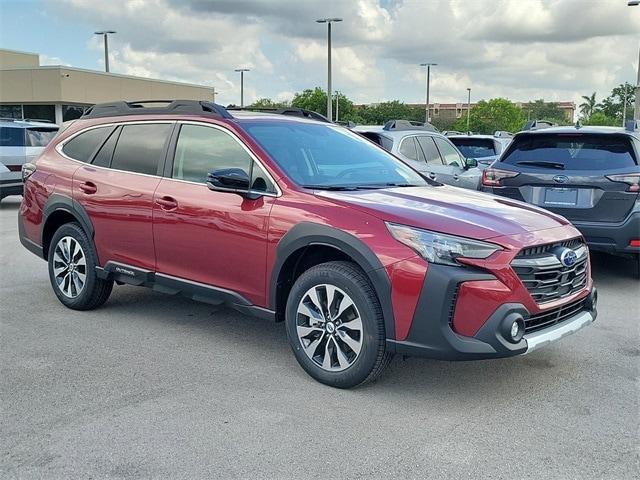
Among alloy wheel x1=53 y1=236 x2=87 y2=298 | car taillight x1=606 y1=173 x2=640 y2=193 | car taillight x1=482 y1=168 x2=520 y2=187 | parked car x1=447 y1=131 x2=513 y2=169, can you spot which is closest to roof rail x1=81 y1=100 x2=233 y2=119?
alloy wheel x1=53 y1=236 x2=87 y2=298

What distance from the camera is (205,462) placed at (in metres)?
3.18

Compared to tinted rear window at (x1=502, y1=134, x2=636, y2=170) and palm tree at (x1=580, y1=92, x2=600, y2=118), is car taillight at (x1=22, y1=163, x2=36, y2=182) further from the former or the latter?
palm tree at (x1=580, y1=92, x2=600, y2=118)

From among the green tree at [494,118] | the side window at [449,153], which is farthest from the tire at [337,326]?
the green tree at [494,118]

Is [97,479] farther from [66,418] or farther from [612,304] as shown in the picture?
[612,304]

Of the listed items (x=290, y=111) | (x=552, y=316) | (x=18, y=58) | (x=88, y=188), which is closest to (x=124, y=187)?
(x=88, y=188)

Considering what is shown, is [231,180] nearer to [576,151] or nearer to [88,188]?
[88,188]

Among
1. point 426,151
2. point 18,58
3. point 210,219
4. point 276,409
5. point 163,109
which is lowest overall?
point 276,409

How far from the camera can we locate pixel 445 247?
12.1 ft

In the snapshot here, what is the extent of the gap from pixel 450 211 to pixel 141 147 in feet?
8.74

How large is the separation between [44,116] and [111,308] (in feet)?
132

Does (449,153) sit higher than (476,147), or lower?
lower

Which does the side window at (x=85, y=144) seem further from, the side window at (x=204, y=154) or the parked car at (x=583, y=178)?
the parked car at (x=583, y=178)

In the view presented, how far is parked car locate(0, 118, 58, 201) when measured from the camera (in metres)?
12.8

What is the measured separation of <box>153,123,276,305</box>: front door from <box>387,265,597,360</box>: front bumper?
1205mm
